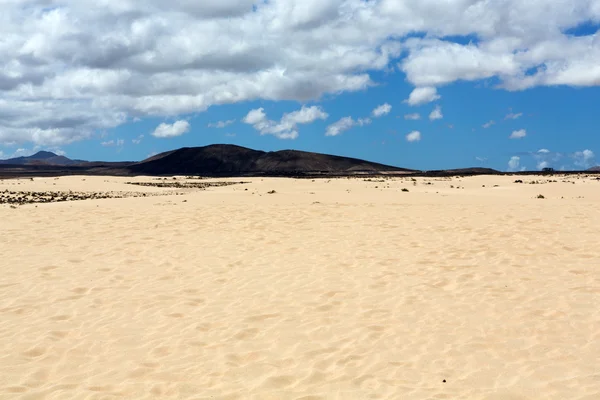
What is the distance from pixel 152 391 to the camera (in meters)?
5.29

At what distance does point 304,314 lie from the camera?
305 inches

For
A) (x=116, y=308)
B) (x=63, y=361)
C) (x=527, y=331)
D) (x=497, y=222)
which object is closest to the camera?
(x=63, y=361)

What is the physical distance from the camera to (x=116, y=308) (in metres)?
8.16

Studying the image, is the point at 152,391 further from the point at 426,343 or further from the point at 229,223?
the point at 229,223

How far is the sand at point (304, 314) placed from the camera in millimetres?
5457

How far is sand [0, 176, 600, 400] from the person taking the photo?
5457 mm

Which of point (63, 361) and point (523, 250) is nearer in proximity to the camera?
point (63, 361)

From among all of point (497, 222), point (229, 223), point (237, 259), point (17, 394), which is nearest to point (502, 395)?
point (17, 394)

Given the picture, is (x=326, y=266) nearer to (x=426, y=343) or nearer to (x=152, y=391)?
(x=426, y=343)

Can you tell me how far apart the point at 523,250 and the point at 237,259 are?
6813 mm

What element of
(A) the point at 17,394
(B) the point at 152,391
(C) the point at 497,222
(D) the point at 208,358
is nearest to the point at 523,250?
(C) the point at 497,222

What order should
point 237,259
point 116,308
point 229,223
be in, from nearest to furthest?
point 116,308 → point 237,259 → point 229,223

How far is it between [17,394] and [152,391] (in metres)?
1.40

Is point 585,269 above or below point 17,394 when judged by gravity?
above
